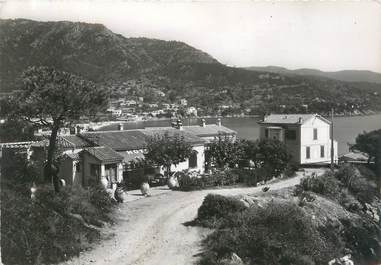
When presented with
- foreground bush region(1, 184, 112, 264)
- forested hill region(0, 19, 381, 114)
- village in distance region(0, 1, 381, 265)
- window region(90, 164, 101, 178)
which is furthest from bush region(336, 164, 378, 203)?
forested hill region(0, 19, 381, 114)

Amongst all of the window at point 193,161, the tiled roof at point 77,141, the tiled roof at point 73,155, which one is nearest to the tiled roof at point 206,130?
the window at point 193,161

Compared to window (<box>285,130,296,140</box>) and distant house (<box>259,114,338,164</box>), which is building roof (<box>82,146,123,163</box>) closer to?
distant house (<box>259,114,338,164</box>)

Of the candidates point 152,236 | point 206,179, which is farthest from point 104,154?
point 152,236

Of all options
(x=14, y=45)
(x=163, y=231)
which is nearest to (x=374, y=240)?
(x=163, y=231)

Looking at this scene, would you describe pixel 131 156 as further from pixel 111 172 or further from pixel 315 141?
pixel 315 141

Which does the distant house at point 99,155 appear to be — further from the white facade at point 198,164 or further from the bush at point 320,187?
the bush at point 320,187

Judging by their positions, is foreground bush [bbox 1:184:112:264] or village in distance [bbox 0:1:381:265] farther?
village in distance [bbox 0:1:381:265]
